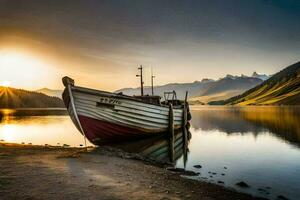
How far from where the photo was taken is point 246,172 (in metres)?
19.6

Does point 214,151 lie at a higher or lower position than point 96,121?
lower

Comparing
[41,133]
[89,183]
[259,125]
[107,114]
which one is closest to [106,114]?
[107,114]

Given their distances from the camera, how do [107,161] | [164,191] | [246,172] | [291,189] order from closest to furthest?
[164,191], [291,189], [107,161], [246,172]

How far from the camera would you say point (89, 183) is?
1150 cm

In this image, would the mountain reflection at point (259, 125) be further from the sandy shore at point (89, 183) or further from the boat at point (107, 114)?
the sandy shore at point (89, 183)

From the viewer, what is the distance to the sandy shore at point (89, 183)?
10131 mm

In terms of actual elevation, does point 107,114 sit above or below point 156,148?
above

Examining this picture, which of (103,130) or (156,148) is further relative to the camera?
(156,148)

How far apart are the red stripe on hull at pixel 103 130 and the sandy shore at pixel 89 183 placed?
10.1 metres

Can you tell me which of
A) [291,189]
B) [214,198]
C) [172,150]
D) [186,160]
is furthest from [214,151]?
[214,198]

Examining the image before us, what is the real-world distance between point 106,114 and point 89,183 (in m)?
16.0

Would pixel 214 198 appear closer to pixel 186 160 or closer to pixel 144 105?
pixel 186 160

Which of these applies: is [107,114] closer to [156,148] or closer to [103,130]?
[103,130]

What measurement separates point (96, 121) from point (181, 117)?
20463 millimetres
